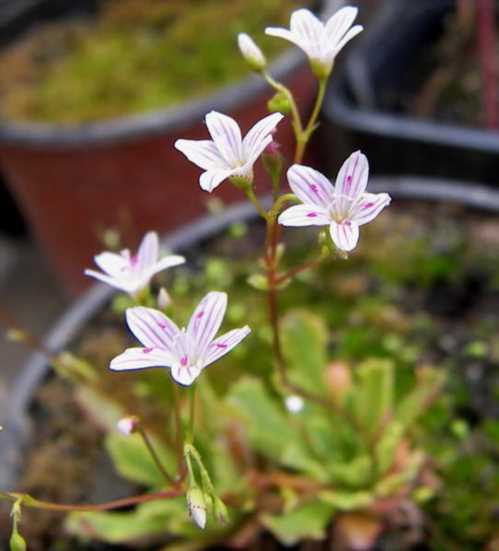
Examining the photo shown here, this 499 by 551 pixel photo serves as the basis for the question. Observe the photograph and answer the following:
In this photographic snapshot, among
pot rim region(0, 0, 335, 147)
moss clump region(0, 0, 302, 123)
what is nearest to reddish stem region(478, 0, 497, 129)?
pot rim region(0, 0, 335, 147)

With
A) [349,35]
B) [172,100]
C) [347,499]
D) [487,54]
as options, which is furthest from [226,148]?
[172,100]

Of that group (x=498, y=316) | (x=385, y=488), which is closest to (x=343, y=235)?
(x=385, y=488)

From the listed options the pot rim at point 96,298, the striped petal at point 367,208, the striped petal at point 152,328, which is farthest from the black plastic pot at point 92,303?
the striped petal at point 367,208

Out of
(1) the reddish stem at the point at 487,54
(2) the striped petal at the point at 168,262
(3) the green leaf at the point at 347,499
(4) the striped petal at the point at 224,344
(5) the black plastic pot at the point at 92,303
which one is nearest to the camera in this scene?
(4) the striped petal at the point at 224,344

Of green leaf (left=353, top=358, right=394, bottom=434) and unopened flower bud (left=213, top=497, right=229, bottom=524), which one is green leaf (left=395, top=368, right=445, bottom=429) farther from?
unopened flower bud (left=213, top=497, right=229, bottom=524)

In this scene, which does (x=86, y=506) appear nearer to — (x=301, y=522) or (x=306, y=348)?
(x=301, y=522)

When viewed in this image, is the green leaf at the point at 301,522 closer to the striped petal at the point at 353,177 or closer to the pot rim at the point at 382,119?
the striped petal at the point at 353,177
